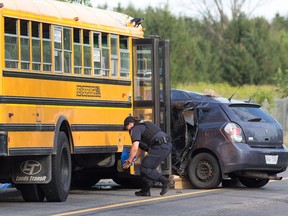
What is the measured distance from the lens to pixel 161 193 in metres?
14.8

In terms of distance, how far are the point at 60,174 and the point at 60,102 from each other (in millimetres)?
1047

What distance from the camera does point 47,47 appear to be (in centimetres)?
1372

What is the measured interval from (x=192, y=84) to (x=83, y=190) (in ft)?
148

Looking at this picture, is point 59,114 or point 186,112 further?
point 186,112

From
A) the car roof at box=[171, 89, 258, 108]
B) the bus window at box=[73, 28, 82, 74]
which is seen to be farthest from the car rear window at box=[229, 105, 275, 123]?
the bus window at box=[73, 28, 82, 74]

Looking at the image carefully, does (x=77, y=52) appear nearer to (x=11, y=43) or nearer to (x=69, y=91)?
(x=69, y=91)

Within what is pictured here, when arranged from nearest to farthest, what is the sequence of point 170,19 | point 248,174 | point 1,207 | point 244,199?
point 1,207 < point 244,199 < point 248,174 < point 170,19

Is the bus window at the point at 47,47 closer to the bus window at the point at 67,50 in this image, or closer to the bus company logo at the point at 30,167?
the bus window at the point at 67,50

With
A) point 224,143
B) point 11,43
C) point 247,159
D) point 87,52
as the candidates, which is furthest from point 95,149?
point 11,43

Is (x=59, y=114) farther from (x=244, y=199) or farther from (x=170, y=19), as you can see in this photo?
(x=170, y=19)

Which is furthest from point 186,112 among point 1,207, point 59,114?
point 1,207

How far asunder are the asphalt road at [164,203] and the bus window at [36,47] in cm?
196

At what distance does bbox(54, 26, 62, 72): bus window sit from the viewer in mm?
13938

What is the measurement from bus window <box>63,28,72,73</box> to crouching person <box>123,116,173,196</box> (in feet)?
3.97
